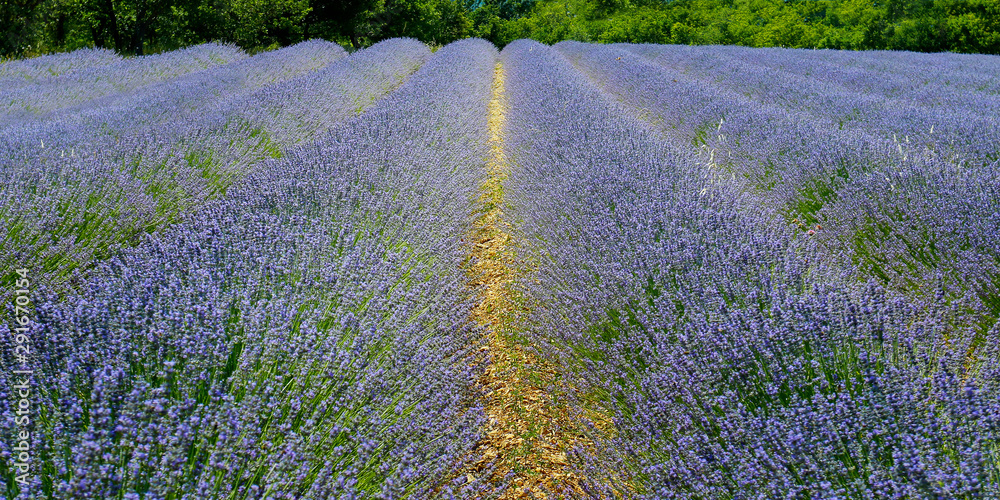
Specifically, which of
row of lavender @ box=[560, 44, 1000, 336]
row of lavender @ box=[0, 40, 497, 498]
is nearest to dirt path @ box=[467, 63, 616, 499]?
row of lavender @ box=[0, 40, 497, 498]

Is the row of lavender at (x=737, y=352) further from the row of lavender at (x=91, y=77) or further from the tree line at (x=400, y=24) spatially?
the tree line at (x=400, y=24)

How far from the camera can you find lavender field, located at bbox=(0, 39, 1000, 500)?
3.74 ft

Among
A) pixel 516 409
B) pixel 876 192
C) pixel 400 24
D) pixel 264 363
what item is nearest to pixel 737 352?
pixel 516 409

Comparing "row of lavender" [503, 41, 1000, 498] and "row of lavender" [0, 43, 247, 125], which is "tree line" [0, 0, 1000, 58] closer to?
"row of lavender" [0, 43, 247, 125]

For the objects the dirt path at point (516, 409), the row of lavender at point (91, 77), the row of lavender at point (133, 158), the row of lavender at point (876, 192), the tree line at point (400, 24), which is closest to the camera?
the dirt path at point (516, 409)

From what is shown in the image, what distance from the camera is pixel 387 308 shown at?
6.04 ft

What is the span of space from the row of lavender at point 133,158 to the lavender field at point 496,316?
0.08 ft

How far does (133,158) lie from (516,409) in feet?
9.17

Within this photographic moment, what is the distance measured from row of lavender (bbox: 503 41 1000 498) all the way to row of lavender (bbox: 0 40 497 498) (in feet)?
1.47

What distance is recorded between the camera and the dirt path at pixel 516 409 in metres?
1.75

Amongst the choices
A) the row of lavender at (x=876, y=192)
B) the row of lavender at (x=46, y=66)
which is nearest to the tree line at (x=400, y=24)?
the row of lavender at (x=46, y=66)

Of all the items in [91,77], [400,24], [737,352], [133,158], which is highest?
[400,24]

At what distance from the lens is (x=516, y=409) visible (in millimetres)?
2031

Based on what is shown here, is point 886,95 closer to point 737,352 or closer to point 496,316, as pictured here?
point 496,316
